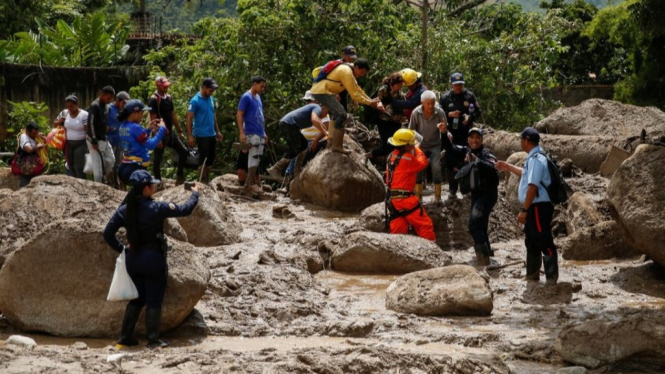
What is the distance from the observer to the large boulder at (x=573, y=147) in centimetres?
1748

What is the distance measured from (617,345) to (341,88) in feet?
21.9

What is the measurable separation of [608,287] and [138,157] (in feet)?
18.6

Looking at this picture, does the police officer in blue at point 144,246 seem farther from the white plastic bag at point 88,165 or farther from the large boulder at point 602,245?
the large boulder at point 602,245

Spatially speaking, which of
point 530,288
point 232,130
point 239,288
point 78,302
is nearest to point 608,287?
point 530,288

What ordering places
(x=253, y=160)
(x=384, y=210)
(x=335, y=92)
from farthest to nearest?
(x=253, y=160) < (x=335, y=92) < (x=384, y=210)

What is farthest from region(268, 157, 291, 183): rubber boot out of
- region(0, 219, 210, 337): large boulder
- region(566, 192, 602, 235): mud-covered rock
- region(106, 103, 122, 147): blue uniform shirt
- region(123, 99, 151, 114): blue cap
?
region(0, 219, 210, 337): large boulder

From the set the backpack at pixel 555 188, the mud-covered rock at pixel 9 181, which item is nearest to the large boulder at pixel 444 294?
the backpack at pixel 555 188

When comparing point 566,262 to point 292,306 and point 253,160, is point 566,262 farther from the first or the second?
point 253,160

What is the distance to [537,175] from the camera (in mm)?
11000

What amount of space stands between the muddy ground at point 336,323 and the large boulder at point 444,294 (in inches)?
5.4

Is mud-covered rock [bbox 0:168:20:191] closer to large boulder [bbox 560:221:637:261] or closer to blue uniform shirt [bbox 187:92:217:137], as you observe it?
blue uniform shirt [bbox 187:92:217:137]

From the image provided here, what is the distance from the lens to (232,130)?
20.5 meters

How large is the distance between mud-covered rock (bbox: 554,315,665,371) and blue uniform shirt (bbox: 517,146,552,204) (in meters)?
2.58

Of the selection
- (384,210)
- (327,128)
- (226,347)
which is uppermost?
(327,128)
